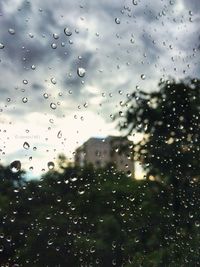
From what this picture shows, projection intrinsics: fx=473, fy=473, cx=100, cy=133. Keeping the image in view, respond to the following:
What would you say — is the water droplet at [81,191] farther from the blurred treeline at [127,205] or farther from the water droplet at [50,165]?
the water droplet at [50,165]

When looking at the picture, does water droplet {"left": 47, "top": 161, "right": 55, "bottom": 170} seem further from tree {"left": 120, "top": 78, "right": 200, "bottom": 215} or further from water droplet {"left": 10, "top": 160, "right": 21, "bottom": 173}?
tree {"left": 120, "top": 78, "right": 200, "bottom": 215}

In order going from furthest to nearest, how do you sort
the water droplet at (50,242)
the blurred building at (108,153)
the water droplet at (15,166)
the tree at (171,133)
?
the tree at (171,133), the blurred building at (108,153), the water droplet at (50,242), the water droplet at (15,166)

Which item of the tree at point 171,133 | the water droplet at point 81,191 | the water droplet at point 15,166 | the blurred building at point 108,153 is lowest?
the water droplet at point 15,166

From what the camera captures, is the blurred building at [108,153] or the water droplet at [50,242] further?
the blurred building at [108,153]

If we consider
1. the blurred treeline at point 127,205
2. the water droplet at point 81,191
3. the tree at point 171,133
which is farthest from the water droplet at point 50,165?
the tree at point 171,133

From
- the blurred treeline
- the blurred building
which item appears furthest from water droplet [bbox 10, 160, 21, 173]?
the blurred building

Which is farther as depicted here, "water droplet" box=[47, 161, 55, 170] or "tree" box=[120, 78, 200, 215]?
"tree" box=[120, 78, 200, 215]

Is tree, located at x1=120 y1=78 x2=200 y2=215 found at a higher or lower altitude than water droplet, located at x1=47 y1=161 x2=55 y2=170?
higher
